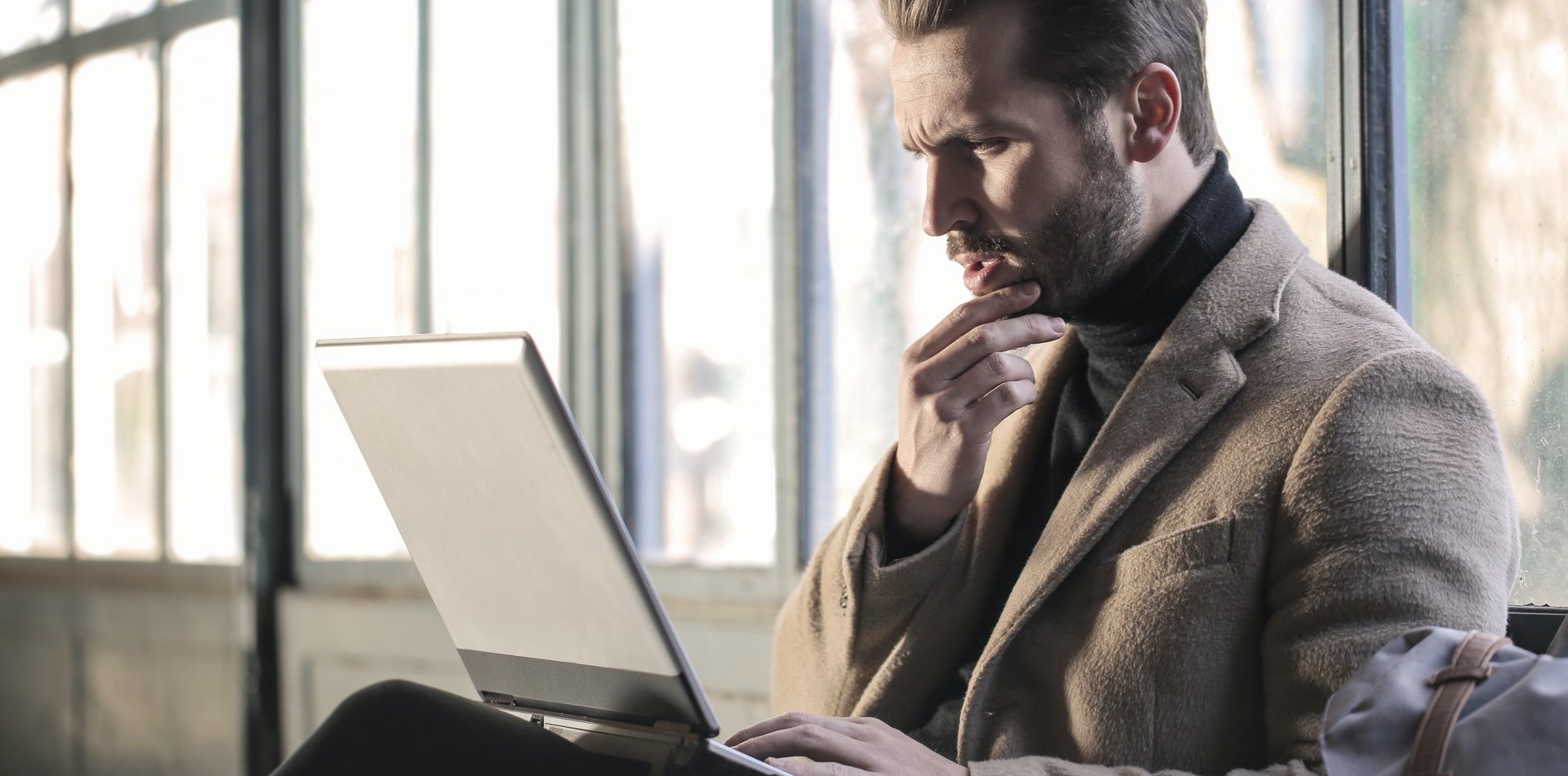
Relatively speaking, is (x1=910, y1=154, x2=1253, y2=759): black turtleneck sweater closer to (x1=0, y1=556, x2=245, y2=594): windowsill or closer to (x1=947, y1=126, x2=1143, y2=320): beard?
(x1=947, y1=126, x2=1143, y2=320): beard

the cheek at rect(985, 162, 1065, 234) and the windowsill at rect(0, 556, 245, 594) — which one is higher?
the cheek at rect(985, 162, 1065, 234)

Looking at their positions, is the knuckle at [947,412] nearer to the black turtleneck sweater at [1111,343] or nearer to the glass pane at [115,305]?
the black turtleneck sweater at [1111,343]

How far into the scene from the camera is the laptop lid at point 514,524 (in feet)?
3.22

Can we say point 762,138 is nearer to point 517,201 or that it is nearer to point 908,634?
point 517,201

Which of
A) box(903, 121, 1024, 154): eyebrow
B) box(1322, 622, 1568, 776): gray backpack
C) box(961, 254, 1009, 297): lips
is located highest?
box(903, 121, 1024, 154): eyebrow

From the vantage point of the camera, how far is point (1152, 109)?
4.62 feet

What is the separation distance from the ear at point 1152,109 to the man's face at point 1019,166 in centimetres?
3

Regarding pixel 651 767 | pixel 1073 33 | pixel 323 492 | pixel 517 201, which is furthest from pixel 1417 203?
pixel 323 492

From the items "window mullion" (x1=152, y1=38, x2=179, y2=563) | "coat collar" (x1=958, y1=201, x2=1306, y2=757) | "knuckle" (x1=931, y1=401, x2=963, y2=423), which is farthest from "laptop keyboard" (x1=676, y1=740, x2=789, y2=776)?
"window mullion" (x1=152, y1=38, x2=179, y2=563)

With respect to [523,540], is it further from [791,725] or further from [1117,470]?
[1117,470]

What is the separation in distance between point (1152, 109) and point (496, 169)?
1.91 m

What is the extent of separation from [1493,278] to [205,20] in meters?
3.20

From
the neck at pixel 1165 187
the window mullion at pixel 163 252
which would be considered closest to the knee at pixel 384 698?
the neck at pixel 1165 187

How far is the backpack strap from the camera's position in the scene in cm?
86
